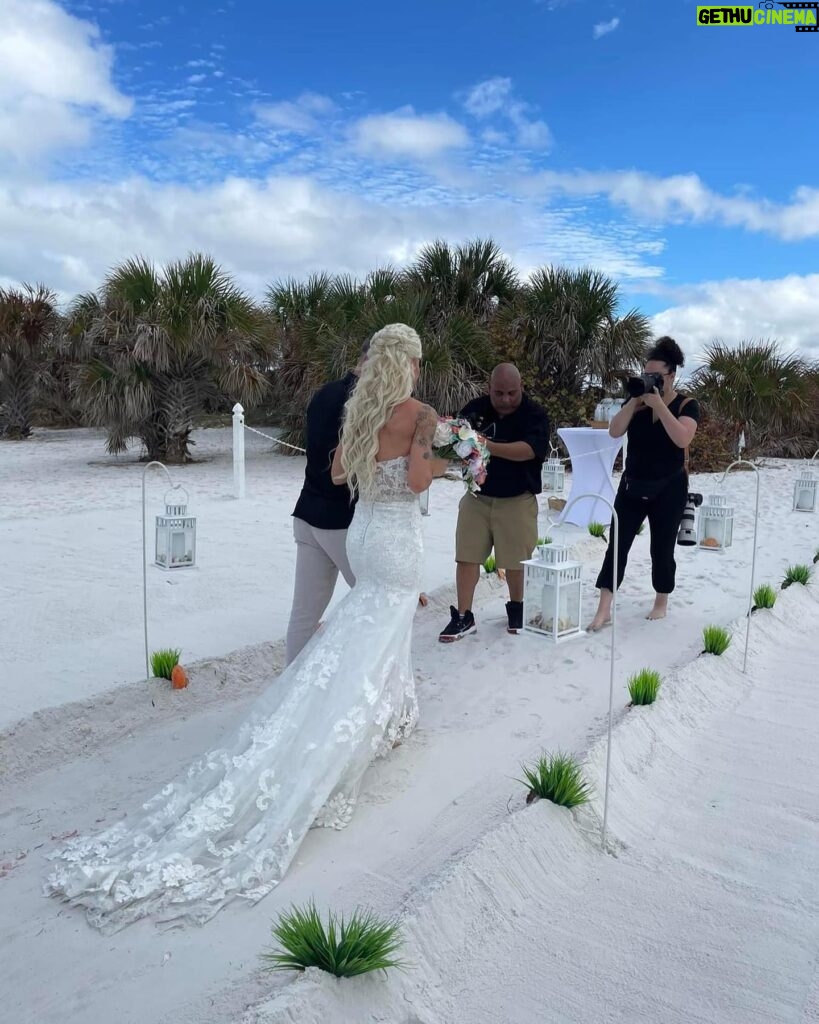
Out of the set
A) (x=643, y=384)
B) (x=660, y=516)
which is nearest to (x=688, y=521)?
(x=660, y=516)

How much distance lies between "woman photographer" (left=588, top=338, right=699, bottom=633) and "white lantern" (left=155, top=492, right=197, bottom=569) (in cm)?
257

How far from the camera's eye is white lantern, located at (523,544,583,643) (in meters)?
3.98

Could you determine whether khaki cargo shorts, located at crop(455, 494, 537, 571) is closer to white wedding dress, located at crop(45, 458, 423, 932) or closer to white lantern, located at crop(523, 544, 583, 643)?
white lantern, located at crop(523, 544, 583, 643)

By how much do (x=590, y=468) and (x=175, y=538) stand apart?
5614 mm

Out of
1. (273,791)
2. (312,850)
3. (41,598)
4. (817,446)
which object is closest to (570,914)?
(312,850)

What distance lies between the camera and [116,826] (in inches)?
107

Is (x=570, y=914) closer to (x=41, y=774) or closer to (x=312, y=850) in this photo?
(x=312, y=850)

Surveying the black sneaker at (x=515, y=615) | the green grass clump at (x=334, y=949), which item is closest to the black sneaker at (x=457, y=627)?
the black sneaker at (x=515, y=615)

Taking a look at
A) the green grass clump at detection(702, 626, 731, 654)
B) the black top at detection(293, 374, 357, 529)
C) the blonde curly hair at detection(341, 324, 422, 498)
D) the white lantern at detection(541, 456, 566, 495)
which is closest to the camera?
the blonde curly hair at detection(341, 324, 422, 498)

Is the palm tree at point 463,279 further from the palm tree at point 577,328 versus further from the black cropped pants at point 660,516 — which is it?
the black cropped pants at point 660,516

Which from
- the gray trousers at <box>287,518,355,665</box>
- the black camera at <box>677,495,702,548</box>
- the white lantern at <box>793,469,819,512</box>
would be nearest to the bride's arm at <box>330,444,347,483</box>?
the gray trousers at <box>287,518,355,665</box>

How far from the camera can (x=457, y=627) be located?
5109 mm

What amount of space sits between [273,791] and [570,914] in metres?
1.04

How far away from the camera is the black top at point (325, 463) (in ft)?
11.8
